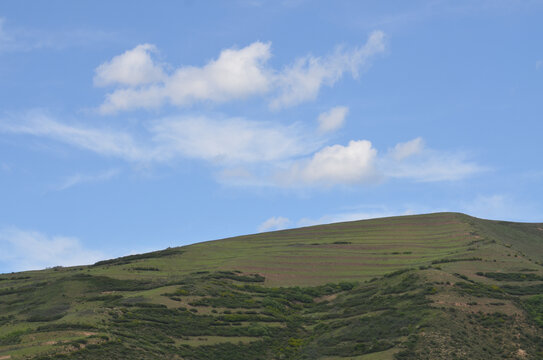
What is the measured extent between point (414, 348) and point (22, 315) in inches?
1780

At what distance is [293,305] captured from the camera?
8500cm

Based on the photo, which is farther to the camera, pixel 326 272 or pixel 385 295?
pixel 326 272

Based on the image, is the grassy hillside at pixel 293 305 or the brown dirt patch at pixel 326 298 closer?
the grassy hillside at pixel 293 305

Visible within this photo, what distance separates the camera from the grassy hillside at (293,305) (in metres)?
59.7

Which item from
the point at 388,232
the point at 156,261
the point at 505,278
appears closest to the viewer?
the point at 505,278

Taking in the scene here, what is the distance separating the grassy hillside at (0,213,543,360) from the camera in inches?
2351

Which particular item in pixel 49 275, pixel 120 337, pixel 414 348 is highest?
pixel 49 275

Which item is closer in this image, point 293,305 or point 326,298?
point 293,305

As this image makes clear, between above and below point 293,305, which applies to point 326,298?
above

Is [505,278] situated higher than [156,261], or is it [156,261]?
[156,261]

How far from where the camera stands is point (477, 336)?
200 feet

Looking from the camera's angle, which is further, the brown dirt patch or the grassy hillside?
the brown dirt patch

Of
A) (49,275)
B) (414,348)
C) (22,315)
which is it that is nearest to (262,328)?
(414,348)

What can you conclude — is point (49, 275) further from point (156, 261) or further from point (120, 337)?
point (120, 337)
